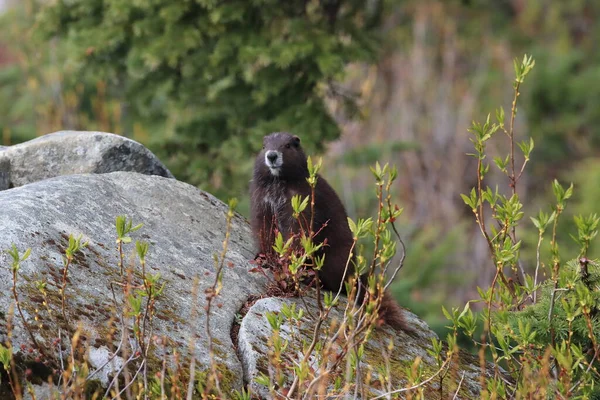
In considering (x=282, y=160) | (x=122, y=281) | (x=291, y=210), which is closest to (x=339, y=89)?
(x=282, y=160)

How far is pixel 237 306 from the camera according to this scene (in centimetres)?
526

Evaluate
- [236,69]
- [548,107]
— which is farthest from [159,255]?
[548,107]

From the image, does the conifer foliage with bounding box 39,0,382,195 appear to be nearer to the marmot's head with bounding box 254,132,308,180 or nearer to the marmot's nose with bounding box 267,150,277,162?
the marmot's head with bounding box 254,132,308,180

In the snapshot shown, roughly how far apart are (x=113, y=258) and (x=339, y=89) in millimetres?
5146

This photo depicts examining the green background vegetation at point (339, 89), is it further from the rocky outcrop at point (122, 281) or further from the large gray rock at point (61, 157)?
the rocky outcrop at point (122, 281)

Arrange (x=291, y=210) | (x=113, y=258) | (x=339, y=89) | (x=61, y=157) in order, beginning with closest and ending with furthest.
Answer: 1. (x=113, y=258)
2. (x=291, y=210)
3. (x=61, y=157)
4. (x=339, y=89)

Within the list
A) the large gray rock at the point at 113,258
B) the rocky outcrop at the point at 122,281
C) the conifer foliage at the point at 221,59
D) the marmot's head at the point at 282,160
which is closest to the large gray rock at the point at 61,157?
the rocky outcrop at the point at 122,281

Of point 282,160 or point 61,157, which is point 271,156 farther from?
point 61,157

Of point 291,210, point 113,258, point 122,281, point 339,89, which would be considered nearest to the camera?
point 122,281

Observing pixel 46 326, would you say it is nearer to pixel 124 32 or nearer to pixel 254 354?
pixel 254 354

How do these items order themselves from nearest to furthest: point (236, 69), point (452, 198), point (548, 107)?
point (236, 69), point (452, 198), point (548, 107)

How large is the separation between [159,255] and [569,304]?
241 centimetres

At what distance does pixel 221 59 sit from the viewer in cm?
888

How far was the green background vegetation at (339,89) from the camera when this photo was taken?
29.0 feet
